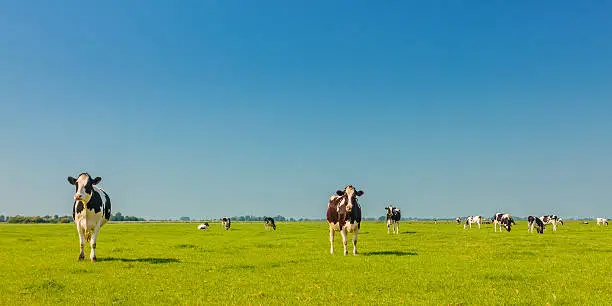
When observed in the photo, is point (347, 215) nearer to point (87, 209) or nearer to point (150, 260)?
point (150, 260)

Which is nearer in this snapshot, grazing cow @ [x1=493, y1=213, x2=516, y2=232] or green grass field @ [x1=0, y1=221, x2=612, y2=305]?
green grass field @ [x1=0, y1=221, x2=612, y2=305]

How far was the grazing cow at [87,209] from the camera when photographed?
20969 mm

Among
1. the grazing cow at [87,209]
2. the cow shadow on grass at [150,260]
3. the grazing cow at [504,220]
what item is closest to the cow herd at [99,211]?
the grazing cow at [87,209]

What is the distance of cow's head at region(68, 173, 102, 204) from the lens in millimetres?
20608

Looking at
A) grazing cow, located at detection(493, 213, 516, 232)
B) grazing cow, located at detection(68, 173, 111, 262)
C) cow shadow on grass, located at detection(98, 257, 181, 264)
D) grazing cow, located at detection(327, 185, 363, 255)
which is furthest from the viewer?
grazing cow, located at detection(493, 213, 516, 232)

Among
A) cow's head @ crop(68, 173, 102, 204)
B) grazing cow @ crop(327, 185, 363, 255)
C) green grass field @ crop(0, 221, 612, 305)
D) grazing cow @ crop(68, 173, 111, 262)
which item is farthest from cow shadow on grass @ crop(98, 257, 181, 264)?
grazing cow @ crop(327, 185, 363, 255)

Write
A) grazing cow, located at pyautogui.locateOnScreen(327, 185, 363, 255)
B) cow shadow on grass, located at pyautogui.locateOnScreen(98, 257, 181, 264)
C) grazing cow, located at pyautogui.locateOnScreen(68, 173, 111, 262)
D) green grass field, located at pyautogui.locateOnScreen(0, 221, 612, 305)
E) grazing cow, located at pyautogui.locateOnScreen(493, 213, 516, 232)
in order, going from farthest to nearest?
1. grazing cow, located at pyautogui.locateOnScreen(493, 213, 516, 232)
2. grazing cow, located at pyautogui.locateOnScreen(327, 185, 363, 255)
3. cow shadow on grass, located at pyautogui.locateOnScreen(98, 257, 181, 264)
4. grazing cow, located at pyautogui.locateOnScreen(68, 173, 111, 262)
5. green grass field, located at pyautogui.locateOnScreen(0, 221, 612, 305)

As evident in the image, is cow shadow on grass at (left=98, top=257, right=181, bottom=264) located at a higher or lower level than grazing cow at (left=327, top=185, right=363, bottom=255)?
lower

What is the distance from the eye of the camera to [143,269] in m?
18.8

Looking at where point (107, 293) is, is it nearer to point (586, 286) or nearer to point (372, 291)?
point (372, 291)

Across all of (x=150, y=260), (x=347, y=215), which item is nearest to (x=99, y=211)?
(x=150, y=260)

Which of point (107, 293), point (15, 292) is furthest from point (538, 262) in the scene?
point (15, 292)

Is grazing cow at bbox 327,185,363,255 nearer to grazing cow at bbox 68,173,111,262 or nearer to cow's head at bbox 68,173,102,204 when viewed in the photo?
grazing cow at bbox 68,173,111,262

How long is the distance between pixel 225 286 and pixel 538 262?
14.0 meters
